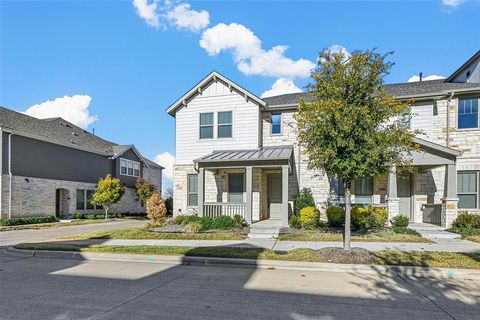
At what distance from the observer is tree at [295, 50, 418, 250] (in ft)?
27.3

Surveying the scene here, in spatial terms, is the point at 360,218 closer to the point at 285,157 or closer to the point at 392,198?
the point at 392,198

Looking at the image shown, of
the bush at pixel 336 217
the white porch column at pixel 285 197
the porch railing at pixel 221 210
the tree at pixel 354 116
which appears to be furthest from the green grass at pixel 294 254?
the porch railing at pixel 221 210

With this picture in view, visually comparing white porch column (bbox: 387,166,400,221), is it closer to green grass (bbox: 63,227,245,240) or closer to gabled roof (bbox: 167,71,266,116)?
green grass (bbox: 63,227,245,240)

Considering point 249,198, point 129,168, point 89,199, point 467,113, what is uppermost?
point 467,113

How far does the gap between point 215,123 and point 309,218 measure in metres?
7.21

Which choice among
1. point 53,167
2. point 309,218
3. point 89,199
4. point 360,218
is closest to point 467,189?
point 360,218

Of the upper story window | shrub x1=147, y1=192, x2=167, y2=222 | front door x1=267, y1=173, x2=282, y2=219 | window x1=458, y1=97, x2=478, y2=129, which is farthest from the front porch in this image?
the upper story window

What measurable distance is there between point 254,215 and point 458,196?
32.7ft

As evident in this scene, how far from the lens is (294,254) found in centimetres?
863

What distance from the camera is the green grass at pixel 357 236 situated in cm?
1109

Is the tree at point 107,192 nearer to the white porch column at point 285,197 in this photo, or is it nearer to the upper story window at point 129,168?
the upper story window at point 129,168

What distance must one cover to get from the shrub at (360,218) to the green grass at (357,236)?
79 centimetres

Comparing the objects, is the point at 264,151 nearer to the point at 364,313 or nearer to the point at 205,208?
the point at 205,208

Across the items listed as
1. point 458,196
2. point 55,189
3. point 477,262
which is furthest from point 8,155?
point 458,196
